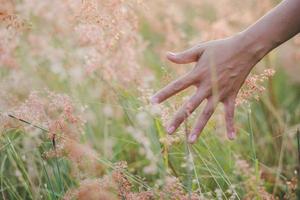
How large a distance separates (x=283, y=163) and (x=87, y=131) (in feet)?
3.43

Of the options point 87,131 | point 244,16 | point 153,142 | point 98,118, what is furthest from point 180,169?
point 244,16

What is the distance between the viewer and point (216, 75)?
190cm

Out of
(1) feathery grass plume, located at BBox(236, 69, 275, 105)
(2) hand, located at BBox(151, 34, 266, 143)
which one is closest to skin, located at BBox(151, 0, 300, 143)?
(2) hand, located at BBox(151, 34, 266, 143)

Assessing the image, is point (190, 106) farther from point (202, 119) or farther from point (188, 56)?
point (188, 56)

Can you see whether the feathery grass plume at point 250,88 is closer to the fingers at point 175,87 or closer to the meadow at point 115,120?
the meadow at point 115,120

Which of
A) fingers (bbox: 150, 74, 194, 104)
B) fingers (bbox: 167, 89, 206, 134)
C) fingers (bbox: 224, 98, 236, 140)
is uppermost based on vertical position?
fingers (bbox: 150, 74, 194, 104)

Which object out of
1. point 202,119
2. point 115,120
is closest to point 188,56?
point 202,119

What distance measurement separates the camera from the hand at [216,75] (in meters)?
1.90

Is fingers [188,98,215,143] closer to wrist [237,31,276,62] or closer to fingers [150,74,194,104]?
fingers [150,74,194,104]

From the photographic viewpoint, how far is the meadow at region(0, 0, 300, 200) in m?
2.00

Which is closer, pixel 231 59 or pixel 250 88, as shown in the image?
pixel 231 59

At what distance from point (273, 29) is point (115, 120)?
1.58m

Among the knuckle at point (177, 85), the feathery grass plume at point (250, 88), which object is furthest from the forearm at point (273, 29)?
the knuckle at point (177, 85)

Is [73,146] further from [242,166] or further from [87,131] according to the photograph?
[87,131]
